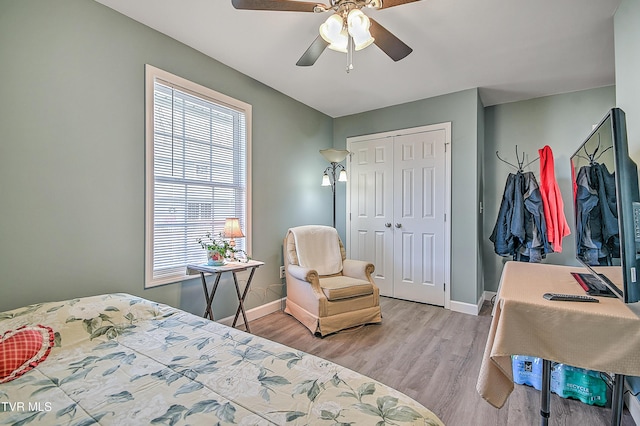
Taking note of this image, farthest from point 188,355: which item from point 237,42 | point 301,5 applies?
point 237,42

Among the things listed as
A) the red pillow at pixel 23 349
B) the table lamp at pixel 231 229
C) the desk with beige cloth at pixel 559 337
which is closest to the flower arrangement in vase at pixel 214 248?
the table lamp at pixel 231 229

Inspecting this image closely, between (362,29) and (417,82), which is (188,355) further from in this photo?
(417,82)

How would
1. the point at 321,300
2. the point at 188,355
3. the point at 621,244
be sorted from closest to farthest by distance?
1. the point at 621,244
2. the point at 188,355
3. the point at 321,300

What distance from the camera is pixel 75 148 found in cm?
189

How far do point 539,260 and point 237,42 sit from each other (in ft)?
12.4

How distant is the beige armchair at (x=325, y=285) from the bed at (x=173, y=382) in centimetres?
137

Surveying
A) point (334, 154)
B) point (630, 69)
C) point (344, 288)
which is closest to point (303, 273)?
point (344, 288)

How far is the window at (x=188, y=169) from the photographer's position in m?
2.32

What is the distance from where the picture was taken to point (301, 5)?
1654 mm

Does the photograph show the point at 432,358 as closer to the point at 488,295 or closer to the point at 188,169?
the point at 488,295

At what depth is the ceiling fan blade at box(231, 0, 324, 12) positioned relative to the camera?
62.6 inches

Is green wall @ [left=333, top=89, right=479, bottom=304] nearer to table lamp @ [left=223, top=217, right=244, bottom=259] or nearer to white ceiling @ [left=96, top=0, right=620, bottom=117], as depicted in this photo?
white ceiling @ [left=96, top=0, right=620, bottom=117]

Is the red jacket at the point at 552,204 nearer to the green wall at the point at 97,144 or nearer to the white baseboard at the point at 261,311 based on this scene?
the green wall at the point at 97,144

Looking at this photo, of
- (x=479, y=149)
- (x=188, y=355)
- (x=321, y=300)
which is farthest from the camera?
(x=479, y=149)
